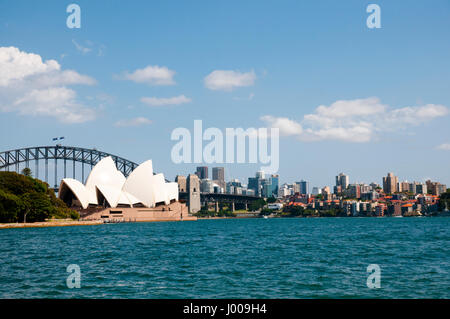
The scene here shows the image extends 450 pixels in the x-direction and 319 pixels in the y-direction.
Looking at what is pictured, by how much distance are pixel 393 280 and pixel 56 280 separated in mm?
11009

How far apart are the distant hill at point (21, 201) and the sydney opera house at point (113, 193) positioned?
88.1 feet

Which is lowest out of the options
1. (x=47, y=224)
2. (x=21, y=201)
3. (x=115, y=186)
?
(x=47, y=224)

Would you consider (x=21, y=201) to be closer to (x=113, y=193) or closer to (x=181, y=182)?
(x=113, y=193)

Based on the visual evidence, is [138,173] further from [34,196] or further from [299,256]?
[299,256]

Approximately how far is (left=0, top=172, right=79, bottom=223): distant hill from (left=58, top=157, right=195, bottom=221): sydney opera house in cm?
2686

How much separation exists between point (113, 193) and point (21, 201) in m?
41.1

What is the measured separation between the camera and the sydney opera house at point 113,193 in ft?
307

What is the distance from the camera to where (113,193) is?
317ft

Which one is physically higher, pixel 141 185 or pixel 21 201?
pixel 141 185

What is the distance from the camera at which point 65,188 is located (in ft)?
309

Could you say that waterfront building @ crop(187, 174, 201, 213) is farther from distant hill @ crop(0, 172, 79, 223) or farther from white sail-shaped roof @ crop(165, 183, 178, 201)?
distant hill @ crop(0, 172, 79, 223)

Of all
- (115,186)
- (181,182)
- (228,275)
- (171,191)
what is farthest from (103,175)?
(228,275)

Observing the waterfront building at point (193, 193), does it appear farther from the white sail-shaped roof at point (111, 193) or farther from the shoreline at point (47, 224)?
the shoreline at point (47, 224)

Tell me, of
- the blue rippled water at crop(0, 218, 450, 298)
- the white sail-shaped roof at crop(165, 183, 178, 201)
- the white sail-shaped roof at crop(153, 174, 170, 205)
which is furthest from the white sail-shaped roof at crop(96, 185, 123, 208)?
the blue rippled water at crop(0, 218, 450, 298)
